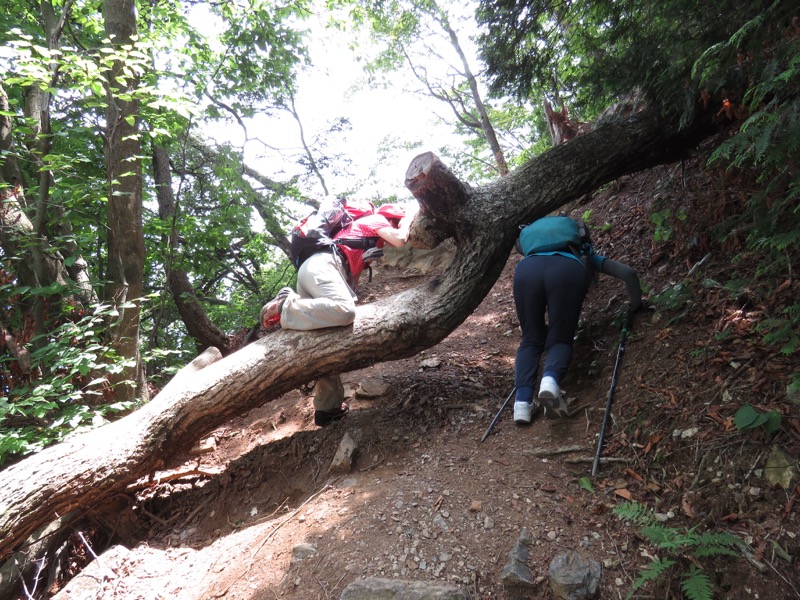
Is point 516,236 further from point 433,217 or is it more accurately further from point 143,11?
point 143,11

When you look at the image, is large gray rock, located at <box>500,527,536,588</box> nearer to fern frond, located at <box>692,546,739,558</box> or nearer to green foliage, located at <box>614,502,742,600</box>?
green foliage, located at <box>614,502,742,600</box>

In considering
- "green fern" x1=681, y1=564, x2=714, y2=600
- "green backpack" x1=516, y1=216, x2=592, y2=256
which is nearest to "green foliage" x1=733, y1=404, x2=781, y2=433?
"green fern" x1=681, y1=564, x2=714, y2=600

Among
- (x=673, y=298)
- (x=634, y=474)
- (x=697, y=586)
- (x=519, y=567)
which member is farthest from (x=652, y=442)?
(x=673, y=298)

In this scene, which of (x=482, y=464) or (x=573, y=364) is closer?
(x=482, y=464)

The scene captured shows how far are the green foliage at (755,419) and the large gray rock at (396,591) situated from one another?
1.86 m

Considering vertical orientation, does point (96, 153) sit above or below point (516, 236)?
above

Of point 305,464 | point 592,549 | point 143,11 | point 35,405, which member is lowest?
point 592,549

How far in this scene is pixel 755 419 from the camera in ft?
8.13

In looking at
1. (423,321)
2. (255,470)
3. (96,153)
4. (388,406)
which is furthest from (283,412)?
(96,153)

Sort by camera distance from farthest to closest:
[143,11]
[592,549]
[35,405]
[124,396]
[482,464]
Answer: [143,11]
[124,396]
[35,405]
[482,464]
[592,549]

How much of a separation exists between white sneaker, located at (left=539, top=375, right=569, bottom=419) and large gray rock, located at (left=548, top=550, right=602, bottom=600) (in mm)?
1218

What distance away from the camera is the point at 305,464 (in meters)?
4.21

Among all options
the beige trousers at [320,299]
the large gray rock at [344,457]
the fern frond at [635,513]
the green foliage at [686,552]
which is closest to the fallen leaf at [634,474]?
the fern frond at [635,513]

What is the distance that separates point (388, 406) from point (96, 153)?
217 inches
